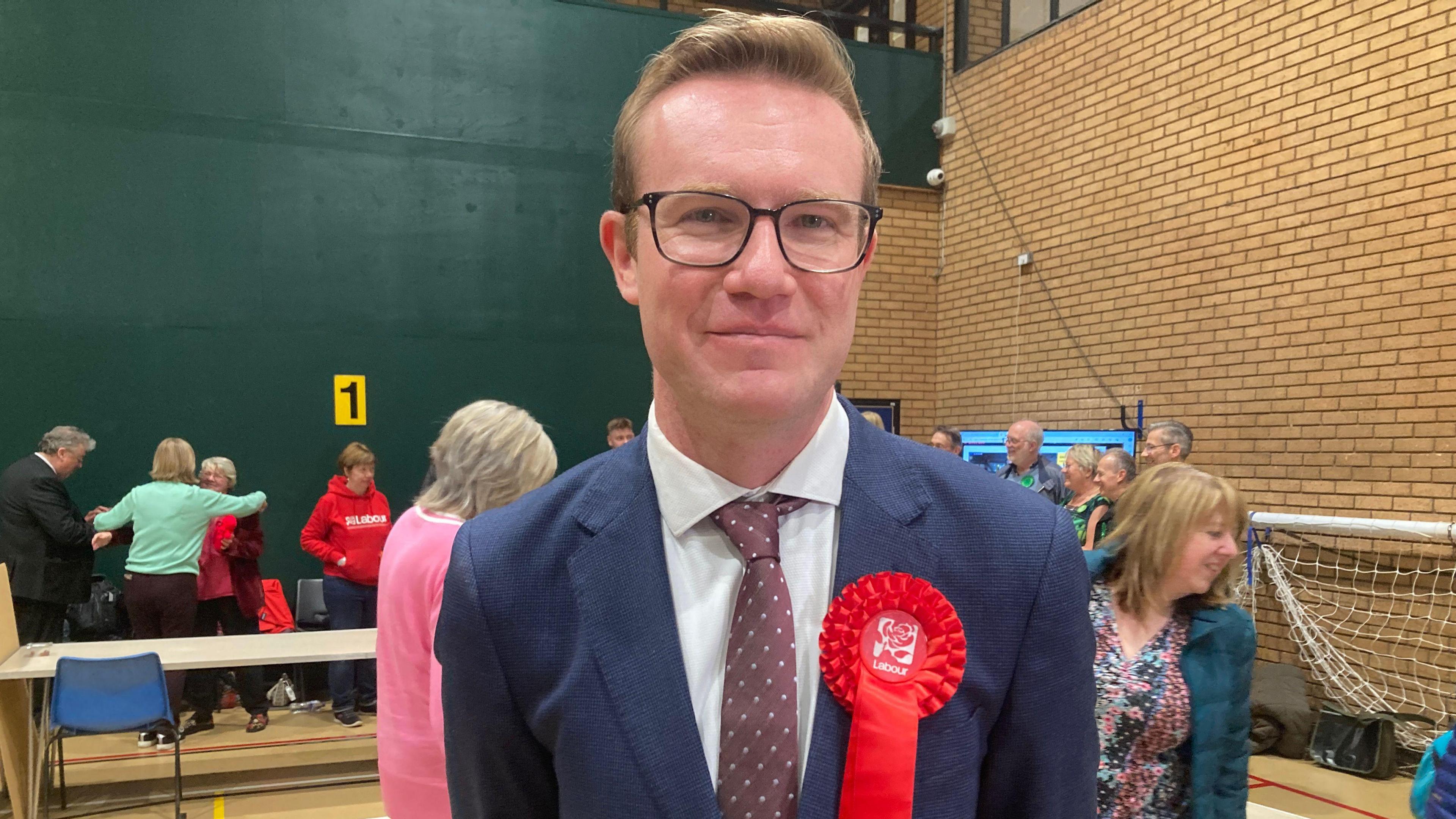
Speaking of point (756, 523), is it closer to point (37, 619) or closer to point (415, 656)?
point (415, 656)

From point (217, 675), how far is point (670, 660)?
6672 millimetres

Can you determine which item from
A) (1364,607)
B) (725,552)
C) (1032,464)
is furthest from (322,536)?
(1364,607)

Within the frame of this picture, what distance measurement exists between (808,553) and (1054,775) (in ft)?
1.14

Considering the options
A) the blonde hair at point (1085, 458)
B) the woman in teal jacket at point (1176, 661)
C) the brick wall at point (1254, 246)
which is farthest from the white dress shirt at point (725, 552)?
the brick wall at point (1254, 246)

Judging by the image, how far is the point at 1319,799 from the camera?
16.3 feet

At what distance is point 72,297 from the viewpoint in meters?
6.88

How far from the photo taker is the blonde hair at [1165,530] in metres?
2.40

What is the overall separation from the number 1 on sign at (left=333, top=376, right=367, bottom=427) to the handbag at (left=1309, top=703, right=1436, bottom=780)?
7.14 m

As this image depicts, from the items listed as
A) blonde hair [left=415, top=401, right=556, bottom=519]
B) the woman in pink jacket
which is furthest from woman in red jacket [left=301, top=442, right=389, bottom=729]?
the woman in pink jacket

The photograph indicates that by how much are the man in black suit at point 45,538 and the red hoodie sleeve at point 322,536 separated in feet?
4.16

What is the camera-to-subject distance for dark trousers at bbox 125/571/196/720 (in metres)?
5.70

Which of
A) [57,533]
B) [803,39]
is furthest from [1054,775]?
[57,533]

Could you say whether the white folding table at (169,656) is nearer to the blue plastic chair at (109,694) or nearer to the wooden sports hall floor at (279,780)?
the blue plastic chair at (109,694)

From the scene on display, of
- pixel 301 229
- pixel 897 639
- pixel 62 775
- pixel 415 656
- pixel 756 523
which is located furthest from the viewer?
pixel 301 229
